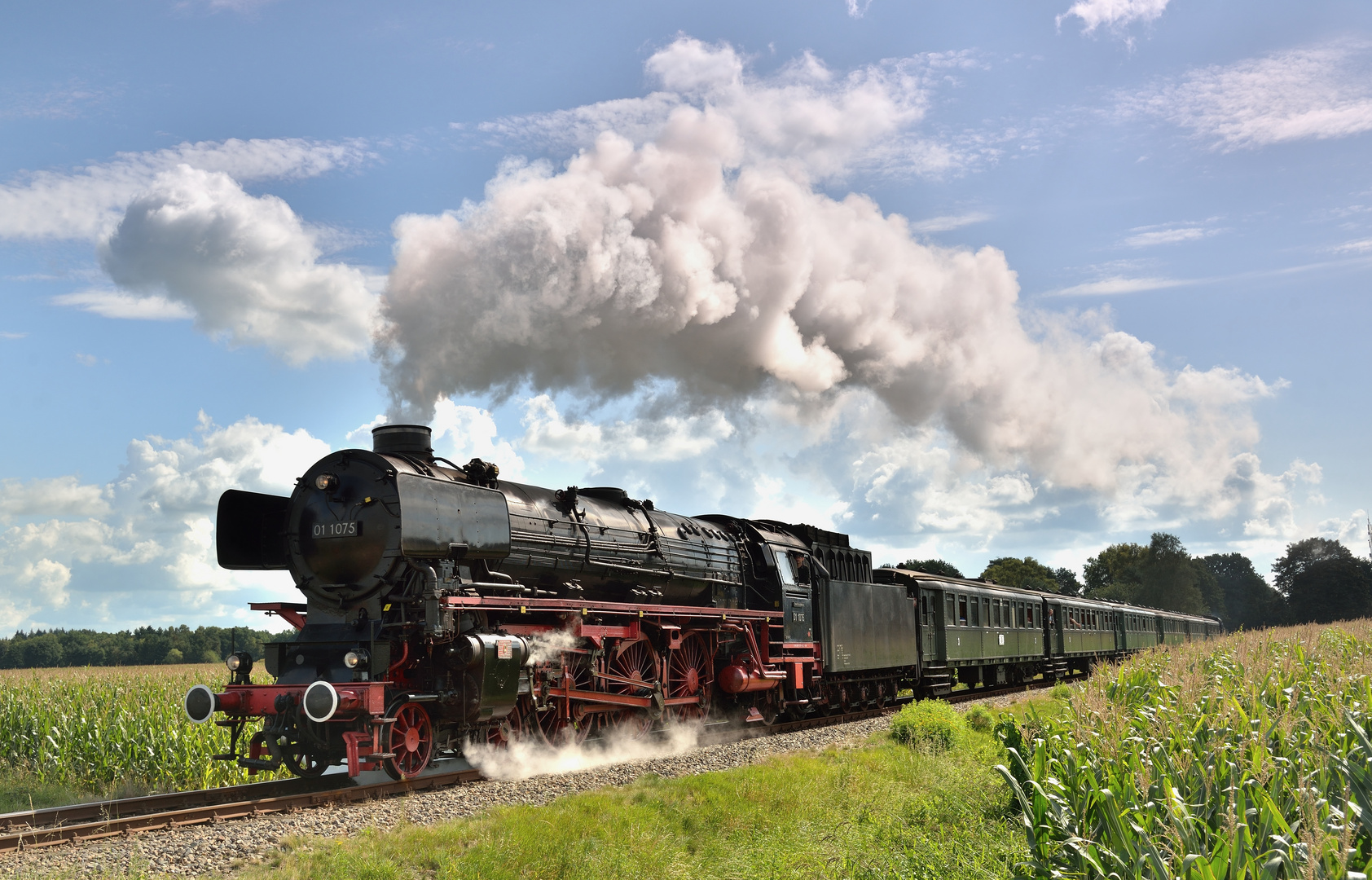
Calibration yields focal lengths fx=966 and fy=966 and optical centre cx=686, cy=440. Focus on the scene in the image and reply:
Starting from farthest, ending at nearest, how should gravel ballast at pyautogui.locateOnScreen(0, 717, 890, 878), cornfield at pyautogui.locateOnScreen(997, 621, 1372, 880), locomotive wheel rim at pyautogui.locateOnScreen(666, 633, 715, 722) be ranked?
locomotive wheel rim at pyautogui.locateOnScreen(666, 633, 715, 722) → gravel ballast at pyautogui.locateOnScreen(0, 717, 890, 878) → cornfield at pyautogui.locateOnScreen(997, 621, 1372, 880)

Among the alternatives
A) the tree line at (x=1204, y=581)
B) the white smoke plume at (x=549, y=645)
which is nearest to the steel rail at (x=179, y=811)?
the white smoke plume at (x=549, y=645)

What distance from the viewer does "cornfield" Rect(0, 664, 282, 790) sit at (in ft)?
45.0

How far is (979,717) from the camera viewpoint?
16875mm

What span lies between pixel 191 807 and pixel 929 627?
16.3 meters

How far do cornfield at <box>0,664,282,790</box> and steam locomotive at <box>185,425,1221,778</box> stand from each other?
3.73ft

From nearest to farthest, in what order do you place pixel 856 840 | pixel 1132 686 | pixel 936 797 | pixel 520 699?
pixel 856 840, pixel 936 797, pixel 1132 686, pixel 520 699

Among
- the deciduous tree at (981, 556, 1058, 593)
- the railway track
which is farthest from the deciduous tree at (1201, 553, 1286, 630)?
the railway track

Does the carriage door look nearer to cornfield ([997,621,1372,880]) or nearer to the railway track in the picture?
cornfield ([997,621,1372,880])

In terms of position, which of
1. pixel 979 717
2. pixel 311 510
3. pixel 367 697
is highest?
pixel 311 510

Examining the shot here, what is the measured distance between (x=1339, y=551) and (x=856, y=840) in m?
87.0

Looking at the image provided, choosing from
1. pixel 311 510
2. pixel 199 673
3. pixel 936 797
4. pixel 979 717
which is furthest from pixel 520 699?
pixel 199 673

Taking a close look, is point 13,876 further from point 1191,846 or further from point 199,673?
point 199,673

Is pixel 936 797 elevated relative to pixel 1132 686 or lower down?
lower down

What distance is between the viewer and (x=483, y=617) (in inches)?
449
